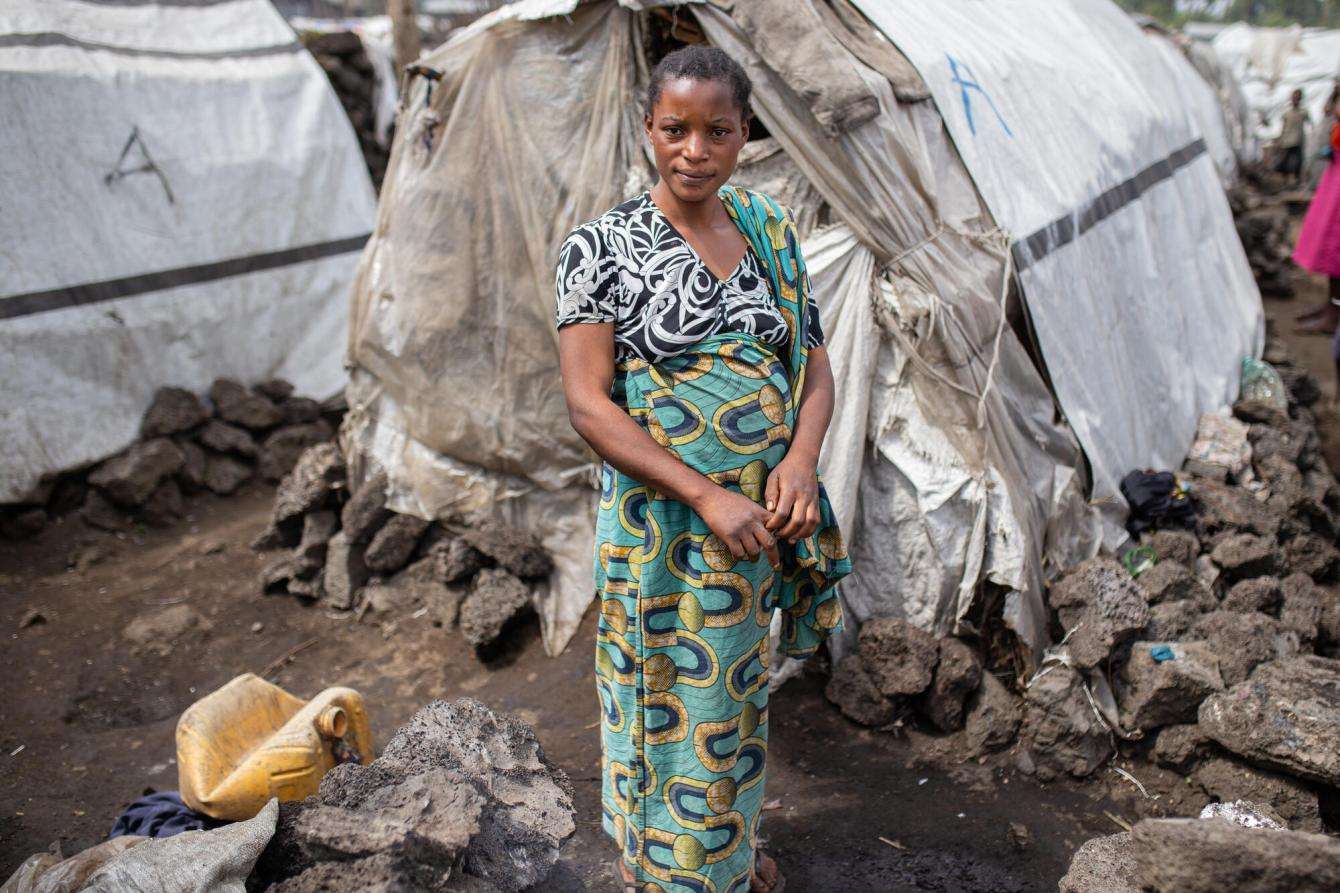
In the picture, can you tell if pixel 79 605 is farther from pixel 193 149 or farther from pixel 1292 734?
pixel 1292 734

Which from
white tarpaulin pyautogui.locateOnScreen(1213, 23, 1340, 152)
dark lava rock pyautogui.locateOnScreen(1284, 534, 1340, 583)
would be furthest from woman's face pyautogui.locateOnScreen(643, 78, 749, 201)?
white tarpaulin pyautogui.locateOnScreen(1213, 23, 1340, 152)

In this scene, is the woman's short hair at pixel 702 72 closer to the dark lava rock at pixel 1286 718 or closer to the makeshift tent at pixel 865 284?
the makeshift tent at pixel 865 284

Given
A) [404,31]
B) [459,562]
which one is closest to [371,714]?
[459,562]

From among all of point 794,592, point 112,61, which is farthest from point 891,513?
point 112,61

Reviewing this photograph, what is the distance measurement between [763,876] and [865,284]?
6.21ft

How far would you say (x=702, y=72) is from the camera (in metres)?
1.86

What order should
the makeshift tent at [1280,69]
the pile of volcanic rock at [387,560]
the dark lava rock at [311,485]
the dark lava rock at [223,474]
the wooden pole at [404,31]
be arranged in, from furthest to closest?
the makeshift tent at [1280,69] < the wooden pole at [404,31] < the dark lava rock at [223,474] < the dark lava rock at [311,485] < the pile of volcanic rock at [387,560]

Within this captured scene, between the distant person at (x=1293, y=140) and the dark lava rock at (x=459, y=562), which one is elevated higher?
the dark lava rock at (x=459, y=562)

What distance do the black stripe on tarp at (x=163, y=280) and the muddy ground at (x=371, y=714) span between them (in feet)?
3.73

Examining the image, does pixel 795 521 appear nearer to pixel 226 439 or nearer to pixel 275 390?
pixel 226 439

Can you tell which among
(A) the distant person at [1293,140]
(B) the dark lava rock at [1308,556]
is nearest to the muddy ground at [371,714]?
(B) the dark lava rock at [1308,556]

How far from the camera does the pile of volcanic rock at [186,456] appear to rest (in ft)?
16.7

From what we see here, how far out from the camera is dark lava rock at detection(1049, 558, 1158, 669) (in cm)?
317

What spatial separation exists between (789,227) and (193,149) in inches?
196
